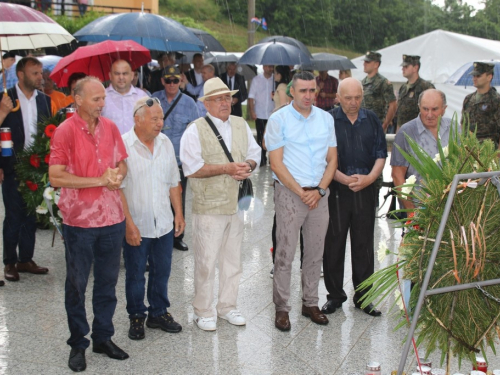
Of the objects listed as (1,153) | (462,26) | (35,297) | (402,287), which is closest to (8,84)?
(1,153)

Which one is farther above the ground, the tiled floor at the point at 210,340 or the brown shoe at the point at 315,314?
the brown shoe at the point at 315,314

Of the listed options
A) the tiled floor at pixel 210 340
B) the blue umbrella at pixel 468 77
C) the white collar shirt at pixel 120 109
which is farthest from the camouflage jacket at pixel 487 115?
the white collar shirt at pixel 120 109

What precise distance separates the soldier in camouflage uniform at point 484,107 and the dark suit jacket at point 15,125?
5186 mm

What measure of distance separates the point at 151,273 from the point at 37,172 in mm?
1846

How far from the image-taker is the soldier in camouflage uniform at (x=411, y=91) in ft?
31.2

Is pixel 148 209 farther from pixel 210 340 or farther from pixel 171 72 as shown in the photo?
pixel 171 72

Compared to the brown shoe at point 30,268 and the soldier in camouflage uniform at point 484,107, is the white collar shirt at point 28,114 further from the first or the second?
the soldier in camouflage uniform at point 484,107

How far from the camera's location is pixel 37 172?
6504mm

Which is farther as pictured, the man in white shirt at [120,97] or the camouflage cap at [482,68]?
the camouflage cap at [482,68]

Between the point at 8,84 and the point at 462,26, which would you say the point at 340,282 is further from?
the point at 462,26

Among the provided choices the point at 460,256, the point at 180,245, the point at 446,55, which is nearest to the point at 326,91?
the point at 446,55

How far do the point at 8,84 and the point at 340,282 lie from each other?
248 inches

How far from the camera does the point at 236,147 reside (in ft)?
18.1

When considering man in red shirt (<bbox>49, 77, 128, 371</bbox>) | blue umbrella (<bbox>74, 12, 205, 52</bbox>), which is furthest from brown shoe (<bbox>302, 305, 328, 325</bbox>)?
blue umbrella (<bbox>74, 12, 205, 52</bbox>)
